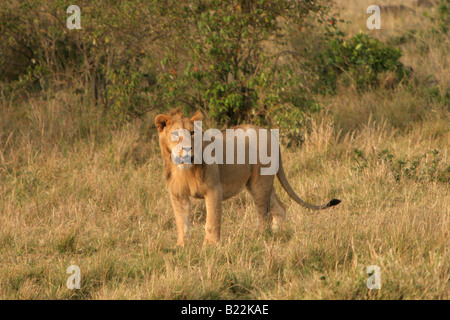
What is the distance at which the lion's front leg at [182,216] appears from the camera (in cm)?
483

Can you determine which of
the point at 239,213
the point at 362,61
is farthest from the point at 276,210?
the point at 362,61

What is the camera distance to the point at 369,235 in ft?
15.1

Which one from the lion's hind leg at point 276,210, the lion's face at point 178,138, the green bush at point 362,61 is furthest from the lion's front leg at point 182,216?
the green bush at point 362,61

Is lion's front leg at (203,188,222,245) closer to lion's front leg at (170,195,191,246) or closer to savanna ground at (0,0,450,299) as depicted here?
savanna ground at (0,0,450,299)

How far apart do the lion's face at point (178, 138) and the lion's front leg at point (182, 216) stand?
42 centimetres

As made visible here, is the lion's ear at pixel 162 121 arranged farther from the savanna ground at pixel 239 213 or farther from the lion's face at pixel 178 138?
the savanna ground at pixel 239 213

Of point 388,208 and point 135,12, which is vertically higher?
point 135,12

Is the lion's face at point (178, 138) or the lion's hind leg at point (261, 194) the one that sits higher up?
the lion's face at point (178, 138)

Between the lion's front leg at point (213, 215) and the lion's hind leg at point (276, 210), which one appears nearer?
the lion's front leg at point (213, 215)

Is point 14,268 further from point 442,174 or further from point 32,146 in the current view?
point 442,174

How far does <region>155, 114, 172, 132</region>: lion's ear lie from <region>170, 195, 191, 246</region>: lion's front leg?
64 cm

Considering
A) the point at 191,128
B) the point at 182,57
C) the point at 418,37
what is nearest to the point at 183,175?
the point at 191,128
